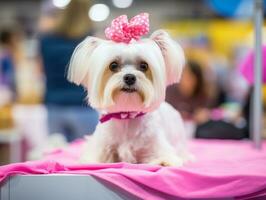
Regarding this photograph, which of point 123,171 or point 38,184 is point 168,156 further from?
point 38,184

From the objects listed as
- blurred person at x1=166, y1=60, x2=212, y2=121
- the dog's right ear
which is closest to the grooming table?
the dog's right ear

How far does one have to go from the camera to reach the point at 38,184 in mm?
1599

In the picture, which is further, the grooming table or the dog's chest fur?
the dog's chest fur

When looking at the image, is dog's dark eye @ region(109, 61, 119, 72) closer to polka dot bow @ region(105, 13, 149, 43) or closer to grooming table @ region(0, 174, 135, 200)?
polka dot bow @ region(105, 13, 149, 43)

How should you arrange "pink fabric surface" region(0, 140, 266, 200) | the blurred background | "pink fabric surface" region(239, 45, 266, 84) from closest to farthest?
"pink fabric surface" region(0, 140, 266, 200) < "pink fabric surface" region(239, 45, 266, 84) < the blurred background

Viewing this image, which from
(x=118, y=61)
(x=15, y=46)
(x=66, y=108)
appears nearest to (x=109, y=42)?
(x=118, y=61)

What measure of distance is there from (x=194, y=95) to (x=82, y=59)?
279cm

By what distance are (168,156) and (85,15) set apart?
1572 millimetres

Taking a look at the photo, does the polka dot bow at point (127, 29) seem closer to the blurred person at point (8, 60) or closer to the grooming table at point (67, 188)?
the grooming table at point (67, 188)

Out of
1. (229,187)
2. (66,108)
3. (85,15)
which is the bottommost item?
(229,187)

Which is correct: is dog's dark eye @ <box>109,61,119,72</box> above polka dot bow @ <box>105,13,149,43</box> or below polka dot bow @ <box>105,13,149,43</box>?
below

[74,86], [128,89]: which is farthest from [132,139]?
[74,86]

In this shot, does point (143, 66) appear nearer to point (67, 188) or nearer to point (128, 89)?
point (128, 89)

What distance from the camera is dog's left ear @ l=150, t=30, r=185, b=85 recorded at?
181 centimetres
